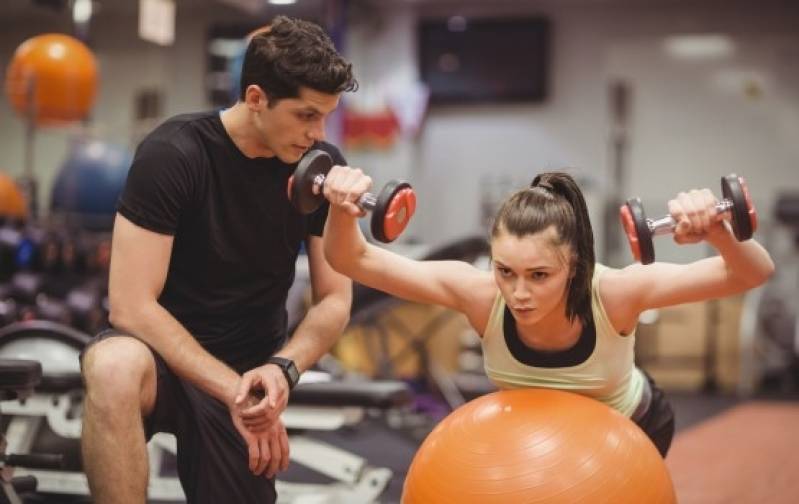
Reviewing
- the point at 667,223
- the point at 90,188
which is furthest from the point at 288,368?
the point at 90,188

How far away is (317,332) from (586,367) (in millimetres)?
593

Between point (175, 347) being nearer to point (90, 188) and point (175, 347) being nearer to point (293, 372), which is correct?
point (293, 372)

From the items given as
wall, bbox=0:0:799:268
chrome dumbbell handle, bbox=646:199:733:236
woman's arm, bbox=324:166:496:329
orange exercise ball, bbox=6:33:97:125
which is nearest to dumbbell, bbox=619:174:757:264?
chrome dumbbell handle, bbox=646:199:733:236

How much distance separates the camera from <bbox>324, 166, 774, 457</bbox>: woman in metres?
1.79

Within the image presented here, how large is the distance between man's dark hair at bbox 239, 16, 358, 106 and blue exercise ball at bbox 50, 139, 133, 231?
433 centimetres

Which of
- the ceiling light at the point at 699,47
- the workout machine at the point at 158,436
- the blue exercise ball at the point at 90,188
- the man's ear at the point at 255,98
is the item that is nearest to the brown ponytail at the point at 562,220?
the man's ear at the point at 255,98

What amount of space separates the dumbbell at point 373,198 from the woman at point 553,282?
0.03 m

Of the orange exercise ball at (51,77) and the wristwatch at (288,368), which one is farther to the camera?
the orange exercise ball at (51,77)

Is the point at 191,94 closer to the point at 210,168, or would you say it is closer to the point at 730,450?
the point at 730,450

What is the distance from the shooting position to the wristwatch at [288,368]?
1972 mm

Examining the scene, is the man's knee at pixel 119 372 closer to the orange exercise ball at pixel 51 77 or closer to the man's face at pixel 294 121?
the man's face at pixel 294 121

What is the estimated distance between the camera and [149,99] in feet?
28.3

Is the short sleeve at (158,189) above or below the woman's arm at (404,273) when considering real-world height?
above

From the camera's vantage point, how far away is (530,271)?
5.88 feet
